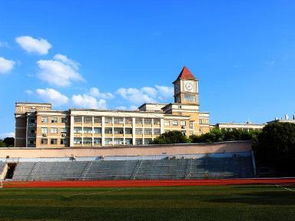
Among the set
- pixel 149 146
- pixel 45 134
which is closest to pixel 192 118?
pixel 45 134

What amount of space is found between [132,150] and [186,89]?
60070 millimetres

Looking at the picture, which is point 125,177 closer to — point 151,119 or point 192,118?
point 151,119

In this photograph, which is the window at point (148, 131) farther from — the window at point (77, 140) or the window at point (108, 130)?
the window at point (77, 140)

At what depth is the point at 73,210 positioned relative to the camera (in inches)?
631

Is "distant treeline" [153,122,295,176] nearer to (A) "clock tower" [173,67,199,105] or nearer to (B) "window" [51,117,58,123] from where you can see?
(B) "window" [51,117,58,123]

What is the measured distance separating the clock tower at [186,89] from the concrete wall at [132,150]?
187 ft

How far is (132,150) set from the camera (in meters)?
64.2

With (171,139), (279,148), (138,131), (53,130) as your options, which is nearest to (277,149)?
(279,148)

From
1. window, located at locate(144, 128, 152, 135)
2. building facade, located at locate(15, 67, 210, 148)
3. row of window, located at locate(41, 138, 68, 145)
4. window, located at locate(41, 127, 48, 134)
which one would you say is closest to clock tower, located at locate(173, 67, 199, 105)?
building facade, located at locate(15, 67, 210, 148)

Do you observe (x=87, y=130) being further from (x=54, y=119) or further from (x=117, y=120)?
(x=54, y=119)

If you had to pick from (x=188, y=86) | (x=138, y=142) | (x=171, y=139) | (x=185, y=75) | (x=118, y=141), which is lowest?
(x=171, y=139)

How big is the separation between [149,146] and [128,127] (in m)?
41.6

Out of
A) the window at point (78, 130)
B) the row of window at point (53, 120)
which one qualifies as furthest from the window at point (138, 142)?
the row of window at point (53, 120)

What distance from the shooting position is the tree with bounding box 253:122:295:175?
5178 cm
